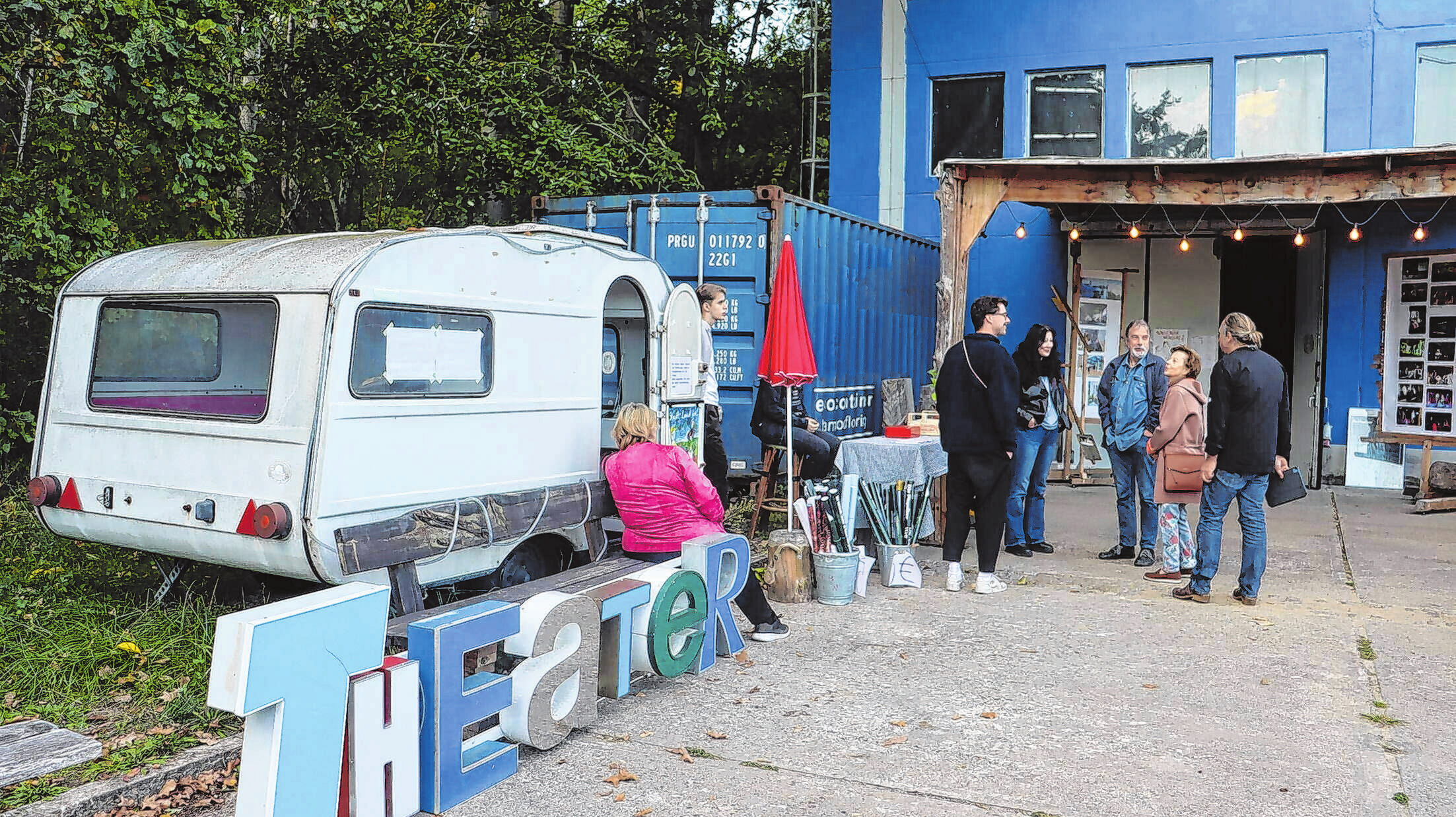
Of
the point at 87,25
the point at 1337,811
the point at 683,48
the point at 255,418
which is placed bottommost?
the point at 1337,811

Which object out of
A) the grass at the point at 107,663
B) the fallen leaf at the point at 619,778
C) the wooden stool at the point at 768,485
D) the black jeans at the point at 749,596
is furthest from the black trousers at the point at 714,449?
the fallen leaf at the point at 619,778

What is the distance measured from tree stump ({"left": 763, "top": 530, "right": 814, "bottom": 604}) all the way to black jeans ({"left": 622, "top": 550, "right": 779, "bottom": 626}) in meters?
0.78

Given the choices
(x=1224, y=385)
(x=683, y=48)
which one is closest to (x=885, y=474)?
(x=1224, y=385)

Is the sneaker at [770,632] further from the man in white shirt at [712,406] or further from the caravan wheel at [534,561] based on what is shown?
the man in white shirt at [712,406]

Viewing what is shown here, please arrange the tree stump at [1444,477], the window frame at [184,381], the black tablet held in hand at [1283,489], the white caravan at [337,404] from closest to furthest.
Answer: the white caravan at [337,404] < the window frame at [184,381] < the black tablet held in hand at [1283,489] < the tree stump at [1444,477]

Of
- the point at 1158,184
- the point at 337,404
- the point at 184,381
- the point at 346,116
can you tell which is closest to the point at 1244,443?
the point at 1158,184

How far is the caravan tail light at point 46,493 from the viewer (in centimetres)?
580

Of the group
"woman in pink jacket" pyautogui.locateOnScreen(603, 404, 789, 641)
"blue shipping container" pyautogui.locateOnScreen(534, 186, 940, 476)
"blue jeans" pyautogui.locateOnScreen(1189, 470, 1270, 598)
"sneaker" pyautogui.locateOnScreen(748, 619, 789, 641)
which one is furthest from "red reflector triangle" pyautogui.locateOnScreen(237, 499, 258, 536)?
"blue jeans" pyautogui.locateOnScreen(1189, 470, 1270, 598)

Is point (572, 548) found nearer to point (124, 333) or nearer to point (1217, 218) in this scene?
point (124, 333)

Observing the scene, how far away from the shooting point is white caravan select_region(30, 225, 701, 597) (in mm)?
5012

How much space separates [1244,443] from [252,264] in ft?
18.7

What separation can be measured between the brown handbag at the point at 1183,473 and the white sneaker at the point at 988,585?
1297 mm

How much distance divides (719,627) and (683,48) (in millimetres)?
12723

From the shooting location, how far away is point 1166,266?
44.1 ft
